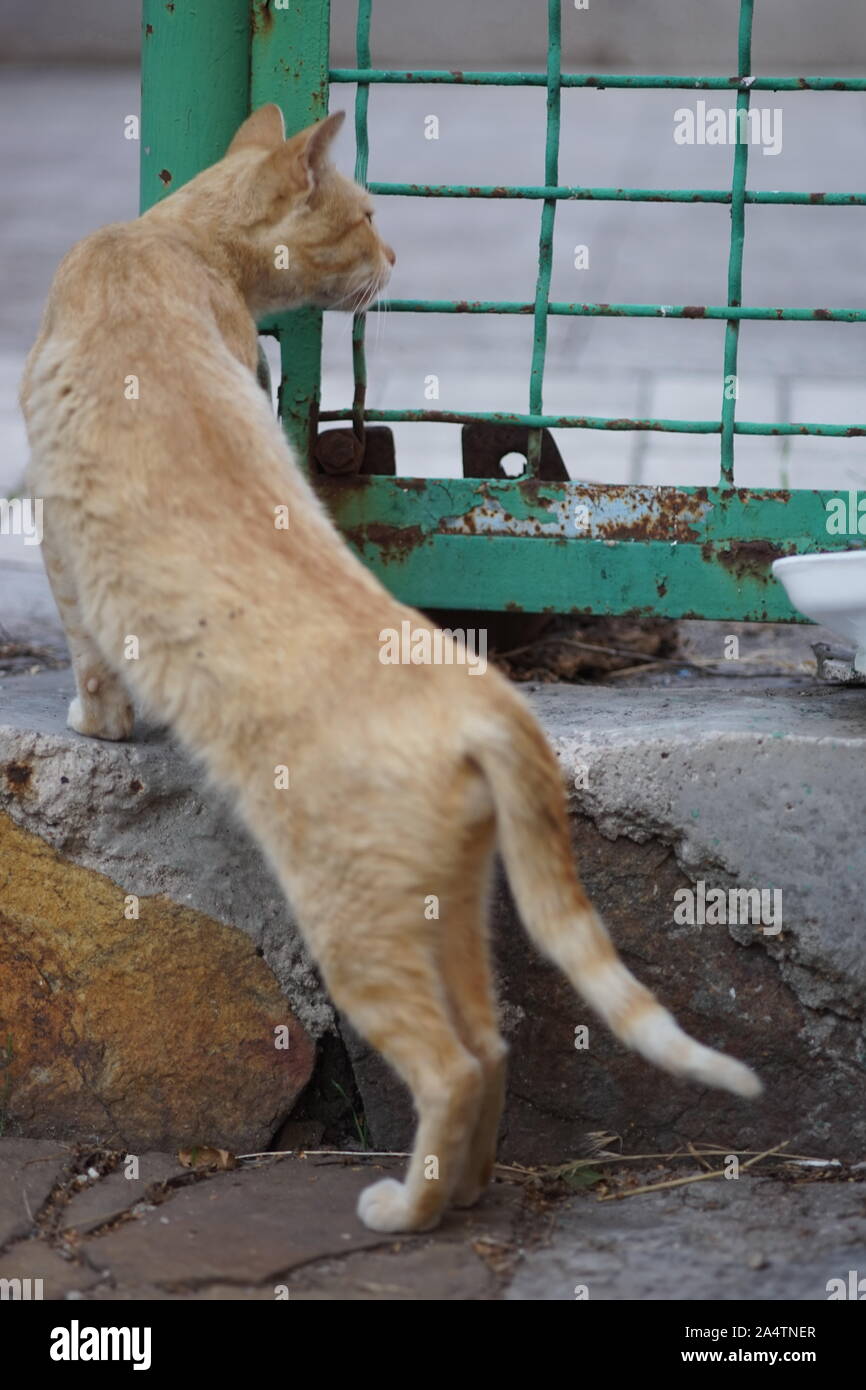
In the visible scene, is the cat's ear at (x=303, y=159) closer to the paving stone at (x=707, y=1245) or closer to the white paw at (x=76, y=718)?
the white paw at (x=76, y=718)

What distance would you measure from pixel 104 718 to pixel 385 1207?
112 centimetres

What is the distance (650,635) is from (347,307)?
1554 mm

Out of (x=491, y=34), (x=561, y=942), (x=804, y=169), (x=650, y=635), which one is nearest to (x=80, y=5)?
(x=491, y=34)

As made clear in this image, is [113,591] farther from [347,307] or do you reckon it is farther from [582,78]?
[582,78]

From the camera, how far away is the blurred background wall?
38.7 feet

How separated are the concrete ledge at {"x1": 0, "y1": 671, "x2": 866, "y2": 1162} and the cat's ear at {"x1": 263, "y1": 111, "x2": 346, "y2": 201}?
1199mm

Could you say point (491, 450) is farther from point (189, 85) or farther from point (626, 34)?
point (626, 34)

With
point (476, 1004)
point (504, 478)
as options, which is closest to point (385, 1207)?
point (476, 1004)

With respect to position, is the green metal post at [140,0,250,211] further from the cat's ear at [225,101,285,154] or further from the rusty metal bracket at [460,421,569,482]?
the rusty metal bracket at [460,421,569,482]

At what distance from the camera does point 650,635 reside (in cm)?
452

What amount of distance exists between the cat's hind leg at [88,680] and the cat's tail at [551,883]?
0.99 m

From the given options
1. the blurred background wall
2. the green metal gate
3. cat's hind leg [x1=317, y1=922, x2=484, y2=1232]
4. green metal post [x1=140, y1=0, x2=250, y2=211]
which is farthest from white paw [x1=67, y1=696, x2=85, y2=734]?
the blurred background wall

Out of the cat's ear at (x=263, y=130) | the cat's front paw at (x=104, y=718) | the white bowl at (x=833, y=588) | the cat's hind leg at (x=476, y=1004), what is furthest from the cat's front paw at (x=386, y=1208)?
the cat's ear at (x=263, y=130)

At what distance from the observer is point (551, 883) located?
234 centimetres
